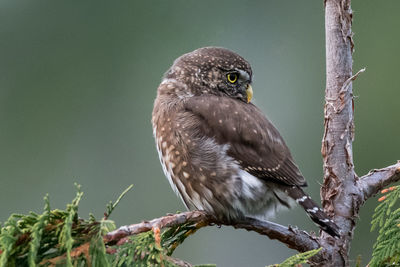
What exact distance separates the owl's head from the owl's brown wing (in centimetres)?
35

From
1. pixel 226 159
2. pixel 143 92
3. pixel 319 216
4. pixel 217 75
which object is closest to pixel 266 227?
pixel 319 216

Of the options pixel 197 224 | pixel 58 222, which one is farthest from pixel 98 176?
pixel 58 222

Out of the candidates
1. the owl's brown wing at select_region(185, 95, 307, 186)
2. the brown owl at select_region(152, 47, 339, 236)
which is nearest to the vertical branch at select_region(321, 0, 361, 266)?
the brown owl at select_region(152, 47, 339, 236)

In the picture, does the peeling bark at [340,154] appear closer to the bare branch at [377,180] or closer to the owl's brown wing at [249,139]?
the bare branch at [377,180]

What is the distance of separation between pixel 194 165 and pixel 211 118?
1.05 ft

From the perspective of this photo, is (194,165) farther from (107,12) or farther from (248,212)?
(107,12)

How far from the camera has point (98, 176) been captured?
9.35 metres

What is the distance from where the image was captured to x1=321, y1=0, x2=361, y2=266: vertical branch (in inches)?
122

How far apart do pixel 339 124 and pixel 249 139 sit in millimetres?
547

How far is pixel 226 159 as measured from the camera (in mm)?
3396

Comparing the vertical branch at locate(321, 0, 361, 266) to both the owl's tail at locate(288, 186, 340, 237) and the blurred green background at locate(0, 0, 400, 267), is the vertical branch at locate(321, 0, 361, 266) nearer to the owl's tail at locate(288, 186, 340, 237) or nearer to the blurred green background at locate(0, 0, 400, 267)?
the owl's tail at locate(288, 186, 340, 237)

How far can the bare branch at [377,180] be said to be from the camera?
3.13 m

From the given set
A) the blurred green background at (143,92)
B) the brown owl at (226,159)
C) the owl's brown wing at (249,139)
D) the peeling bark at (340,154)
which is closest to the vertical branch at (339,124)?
the peeling bark at (340,154)

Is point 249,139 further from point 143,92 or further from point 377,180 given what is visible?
point 143,92
